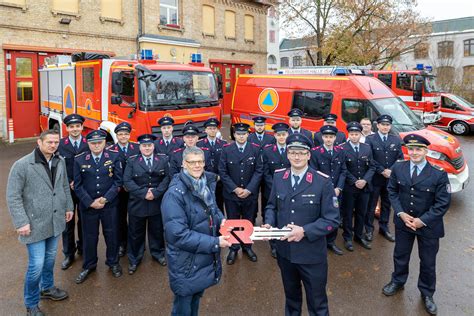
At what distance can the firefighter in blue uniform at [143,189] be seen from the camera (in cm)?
510

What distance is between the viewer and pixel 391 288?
458 cm

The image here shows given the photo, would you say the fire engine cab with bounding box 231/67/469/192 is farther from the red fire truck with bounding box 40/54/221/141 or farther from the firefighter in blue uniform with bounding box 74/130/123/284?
the firefighter in blue uniform with bounding box 74/130/123/284

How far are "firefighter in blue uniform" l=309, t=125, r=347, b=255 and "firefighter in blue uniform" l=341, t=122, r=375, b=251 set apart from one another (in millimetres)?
193

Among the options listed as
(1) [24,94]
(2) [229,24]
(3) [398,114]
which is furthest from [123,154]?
(2) [229,24]

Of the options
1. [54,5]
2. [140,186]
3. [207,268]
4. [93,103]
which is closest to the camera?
[207,268]

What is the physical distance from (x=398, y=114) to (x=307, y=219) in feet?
20.9

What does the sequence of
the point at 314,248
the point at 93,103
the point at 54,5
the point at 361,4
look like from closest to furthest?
the point at 314,248 → the point at 93,103 → the point at 54,5 → the point at 361,4

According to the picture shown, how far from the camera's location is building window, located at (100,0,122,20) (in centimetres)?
1755

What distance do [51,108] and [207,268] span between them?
39.0ft

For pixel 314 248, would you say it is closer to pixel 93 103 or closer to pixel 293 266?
pixel 293 266

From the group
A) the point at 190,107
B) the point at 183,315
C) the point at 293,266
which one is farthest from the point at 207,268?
the point at 190,107

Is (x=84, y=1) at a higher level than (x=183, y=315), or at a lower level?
higher

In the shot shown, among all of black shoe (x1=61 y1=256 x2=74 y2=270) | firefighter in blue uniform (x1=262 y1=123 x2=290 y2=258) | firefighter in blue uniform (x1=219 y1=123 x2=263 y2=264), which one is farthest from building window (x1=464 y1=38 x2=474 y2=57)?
black shoe (x1=61 y1=256 x2=74 y2=270)

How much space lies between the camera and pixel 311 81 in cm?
980
